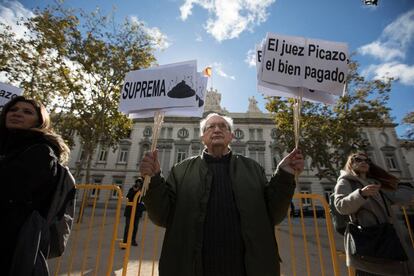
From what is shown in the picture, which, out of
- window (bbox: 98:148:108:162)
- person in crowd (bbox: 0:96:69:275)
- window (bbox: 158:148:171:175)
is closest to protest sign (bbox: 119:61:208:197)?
person in crowd (bbox: 0:96:69:275)

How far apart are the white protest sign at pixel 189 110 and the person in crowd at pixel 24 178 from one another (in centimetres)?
75

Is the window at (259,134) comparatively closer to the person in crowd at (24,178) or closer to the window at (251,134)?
the window at (251,134)

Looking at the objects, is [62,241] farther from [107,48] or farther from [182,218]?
[107,48]

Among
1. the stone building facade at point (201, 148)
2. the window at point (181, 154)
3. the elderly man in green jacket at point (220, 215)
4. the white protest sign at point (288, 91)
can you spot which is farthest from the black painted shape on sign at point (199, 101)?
the window at point (181, 154)

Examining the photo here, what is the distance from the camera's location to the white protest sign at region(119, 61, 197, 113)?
2277mm

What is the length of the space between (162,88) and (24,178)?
1366 mm

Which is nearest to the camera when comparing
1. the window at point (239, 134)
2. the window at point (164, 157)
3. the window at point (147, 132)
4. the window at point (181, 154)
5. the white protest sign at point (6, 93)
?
the white protest sign at point (6, 93)

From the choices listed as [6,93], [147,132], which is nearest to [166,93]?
[6,93]

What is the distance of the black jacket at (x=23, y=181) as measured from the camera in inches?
55.0

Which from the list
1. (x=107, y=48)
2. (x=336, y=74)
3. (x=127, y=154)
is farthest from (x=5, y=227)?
(x=127, y=154)

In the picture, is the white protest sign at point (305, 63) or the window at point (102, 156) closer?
the white protest sign at point (305, 63)

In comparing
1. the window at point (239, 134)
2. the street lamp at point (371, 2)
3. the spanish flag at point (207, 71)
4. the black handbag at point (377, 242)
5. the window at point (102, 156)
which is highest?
the window at point (239, 134)

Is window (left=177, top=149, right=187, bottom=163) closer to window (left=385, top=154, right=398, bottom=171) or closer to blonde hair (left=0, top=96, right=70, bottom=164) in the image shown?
window (left=385, top=154, right=398, bottom=171)

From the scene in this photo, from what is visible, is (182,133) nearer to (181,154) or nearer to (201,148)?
(181,154)
